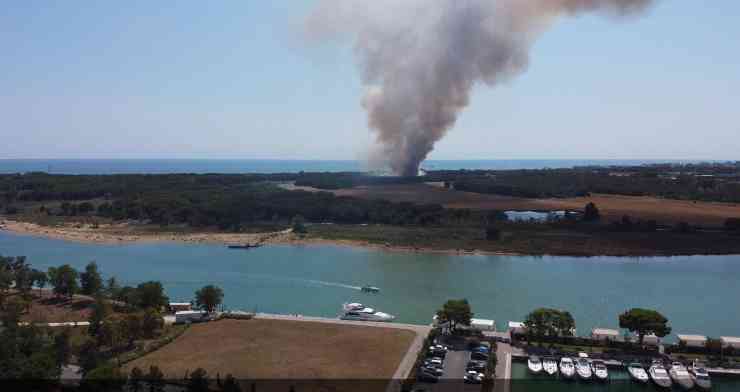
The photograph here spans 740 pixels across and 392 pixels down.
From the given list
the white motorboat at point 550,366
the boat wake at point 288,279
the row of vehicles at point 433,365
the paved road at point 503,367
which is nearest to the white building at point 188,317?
the boat wake at point 288,279

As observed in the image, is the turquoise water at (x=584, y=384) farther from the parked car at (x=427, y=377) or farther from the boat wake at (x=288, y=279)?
the boat wake at (x=288, y=279)

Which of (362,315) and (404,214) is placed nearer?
(362,315)

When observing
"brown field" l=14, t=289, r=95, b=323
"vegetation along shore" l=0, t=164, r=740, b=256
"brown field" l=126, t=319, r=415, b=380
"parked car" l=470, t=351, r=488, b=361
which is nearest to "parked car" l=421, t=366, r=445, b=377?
"brown field" l=126, t=319, r=415, b=380

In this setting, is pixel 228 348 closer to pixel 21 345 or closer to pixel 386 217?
pixel 21 345

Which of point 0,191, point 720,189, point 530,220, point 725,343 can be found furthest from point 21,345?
point 720,189

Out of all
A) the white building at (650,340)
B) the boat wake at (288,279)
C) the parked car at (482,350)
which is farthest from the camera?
the boat wake at (288,279)

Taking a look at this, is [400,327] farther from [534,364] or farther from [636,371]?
[636,371]

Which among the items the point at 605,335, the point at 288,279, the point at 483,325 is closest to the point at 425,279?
the point at 288,279
